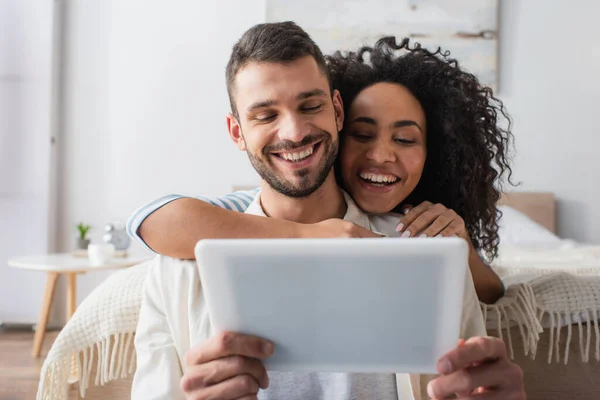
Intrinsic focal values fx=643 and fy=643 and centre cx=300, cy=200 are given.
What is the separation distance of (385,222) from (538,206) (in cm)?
277

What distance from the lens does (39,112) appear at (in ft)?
13.1

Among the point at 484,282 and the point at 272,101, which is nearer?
the point at 272,101

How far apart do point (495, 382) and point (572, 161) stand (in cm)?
346

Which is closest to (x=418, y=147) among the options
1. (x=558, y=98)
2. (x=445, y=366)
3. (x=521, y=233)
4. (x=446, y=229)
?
(x=446, y=229)

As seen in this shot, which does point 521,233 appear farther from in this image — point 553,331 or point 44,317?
point 44,317

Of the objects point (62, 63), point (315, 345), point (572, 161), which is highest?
point (62, 63)

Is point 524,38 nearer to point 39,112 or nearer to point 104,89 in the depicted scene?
point 104,89

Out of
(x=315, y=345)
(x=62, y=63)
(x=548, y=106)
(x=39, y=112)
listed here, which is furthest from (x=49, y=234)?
(x=315, y=345)

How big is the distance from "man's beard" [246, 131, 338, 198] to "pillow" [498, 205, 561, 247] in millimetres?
2120

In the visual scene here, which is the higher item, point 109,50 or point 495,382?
point 109,50

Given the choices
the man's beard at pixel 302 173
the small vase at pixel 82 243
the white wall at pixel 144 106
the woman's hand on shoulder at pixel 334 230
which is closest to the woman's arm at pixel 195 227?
the woman's hand on shoulder at pixel 334 230

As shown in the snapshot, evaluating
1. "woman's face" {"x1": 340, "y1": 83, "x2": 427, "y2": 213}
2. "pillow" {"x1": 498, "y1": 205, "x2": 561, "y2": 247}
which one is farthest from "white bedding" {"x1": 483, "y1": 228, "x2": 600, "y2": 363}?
"pillow" {"x1": 498, "y1": 205, "x2": 561, "y2": 247}

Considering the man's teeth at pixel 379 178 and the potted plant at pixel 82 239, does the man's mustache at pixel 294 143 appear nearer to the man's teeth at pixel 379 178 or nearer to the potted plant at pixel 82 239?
the man's teeth at pixel 379 178

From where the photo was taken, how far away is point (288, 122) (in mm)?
1217
